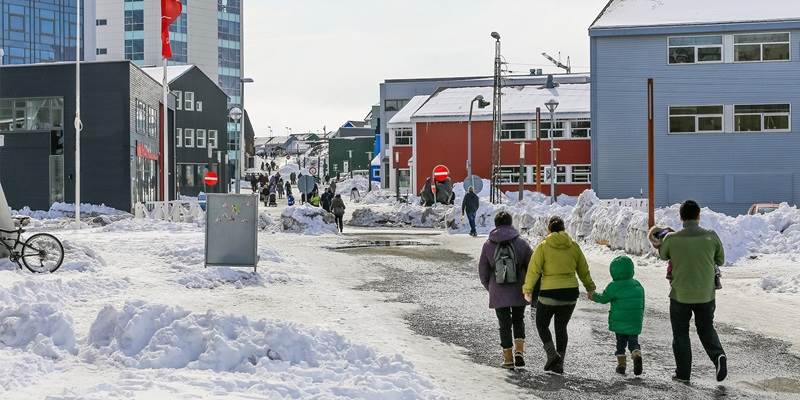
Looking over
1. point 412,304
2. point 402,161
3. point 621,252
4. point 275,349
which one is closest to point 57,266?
point 412,304

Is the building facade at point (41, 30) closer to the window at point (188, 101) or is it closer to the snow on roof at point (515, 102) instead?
the window at point (188, 101)

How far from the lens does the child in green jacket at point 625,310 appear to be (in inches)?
356

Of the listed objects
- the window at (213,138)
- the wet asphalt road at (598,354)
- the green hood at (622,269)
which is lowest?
the wet asphalt road at (598,354)

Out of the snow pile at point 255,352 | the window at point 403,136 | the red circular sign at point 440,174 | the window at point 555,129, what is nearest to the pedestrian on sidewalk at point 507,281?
the snow pile at point 255,352

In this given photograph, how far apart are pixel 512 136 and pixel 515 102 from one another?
2986 mm

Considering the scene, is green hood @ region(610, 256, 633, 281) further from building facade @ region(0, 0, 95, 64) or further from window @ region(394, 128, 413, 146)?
building facade @ region(0, 0, 95, 64)

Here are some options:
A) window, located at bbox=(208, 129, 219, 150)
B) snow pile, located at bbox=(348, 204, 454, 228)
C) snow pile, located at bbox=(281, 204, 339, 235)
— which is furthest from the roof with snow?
snow pile, located at bbox=(281, 204, 339, 235)

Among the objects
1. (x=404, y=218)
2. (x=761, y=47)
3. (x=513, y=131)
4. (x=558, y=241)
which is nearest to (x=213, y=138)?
(x=513, y=131)

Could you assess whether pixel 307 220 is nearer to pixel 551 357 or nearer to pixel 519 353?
pixel 519 353

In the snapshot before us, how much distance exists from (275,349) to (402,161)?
68.0 m

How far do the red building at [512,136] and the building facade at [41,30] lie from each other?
54.4 meters

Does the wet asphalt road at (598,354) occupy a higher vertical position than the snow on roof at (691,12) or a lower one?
lower

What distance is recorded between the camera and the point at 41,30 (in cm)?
10856

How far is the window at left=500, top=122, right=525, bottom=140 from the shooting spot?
63.0 meters
